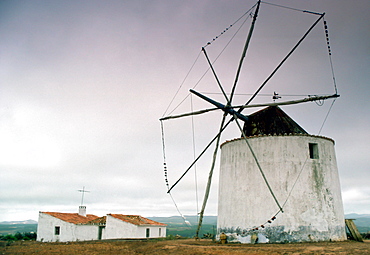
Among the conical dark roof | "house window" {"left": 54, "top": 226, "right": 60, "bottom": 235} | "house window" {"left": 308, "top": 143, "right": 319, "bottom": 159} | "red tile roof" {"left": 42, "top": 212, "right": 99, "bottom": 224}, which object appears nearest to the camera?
"house window" {"left": 308, "top": 143, "right": 319, "bottom": 159}

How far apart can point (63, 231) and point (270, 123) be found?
24494 millimetres

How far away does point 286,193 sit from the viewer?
16.3 meters

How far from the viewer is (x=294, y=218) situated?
52.1 ft

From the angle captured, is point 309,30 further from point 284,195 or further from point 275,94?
point 284,195

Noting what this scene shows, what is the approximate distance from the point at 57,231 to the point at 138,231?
862 cm

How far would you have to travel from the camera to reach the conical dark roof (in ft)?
58.9

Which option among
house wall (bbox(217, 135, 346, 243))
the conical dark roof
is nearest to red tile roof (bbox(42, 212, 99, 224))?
house wall (bbox(217, 135, 346, 243))

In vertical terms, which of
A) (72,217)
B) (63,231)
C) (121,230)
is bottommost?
(63,231)

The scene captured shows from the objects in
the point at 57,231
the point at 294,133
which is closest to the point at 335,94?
the point at 294,133

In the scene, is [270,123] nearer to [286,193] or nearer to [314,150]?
[314,150]

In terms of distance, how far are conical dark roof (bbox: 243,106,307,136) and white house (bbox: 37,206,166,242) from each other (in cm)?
1758

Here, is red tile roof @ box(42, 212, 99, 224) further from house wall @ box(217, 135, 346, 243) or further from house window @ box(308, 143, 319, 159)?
house window @ box(308, 143, 319, 159)

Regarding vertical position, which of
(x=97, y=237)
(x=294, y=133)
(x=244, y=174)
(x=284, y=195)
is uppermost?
(x=294, y=133)

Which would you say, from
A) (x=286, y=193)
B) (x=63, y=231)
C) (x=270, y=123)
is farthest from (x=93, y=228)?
(x=286, y=193)
